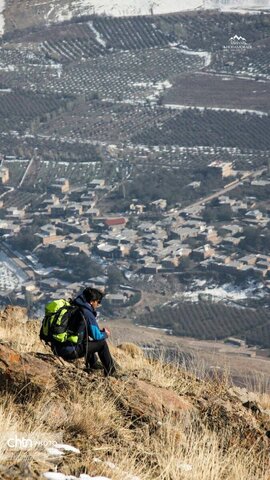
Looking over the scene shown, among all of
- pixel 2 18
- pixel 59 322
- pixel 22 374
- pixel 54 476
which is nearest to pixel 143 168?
pixel 2 18

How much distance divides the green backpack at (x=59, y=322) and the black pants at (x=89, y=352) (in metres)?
0.05

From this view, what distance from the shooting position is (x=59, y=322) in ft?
20.7

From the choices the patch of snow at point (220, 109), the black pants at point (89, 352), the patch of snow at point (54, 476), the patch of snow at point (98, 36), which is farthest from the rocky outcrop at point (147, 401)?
the patch of snow at point (98, 36)

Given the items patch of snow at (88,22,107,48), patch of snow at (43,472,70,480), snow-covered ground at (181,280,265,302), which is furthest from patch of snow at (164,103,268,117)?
patch of snow at (43,472,70,480)

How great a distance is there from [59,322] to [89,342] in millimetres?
231

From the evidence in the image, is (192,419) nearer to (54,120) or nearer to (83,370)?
(83,370)

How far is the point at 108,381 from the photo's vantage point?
6109 millimetres

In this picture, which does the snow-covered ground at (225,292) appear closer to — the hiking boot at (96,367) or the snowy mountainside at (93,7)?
the hiking boot at (96,367)

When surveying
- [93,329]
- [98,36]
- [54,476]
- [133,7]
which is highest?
[54,476]

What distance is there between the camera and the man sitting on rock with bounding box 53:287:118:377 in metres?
6.39

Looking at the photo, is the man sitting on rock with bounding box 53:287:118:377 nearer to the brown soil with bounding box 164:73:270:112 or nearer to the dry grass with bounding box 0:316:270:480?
the dry grass with bounding box 0:316:270:480

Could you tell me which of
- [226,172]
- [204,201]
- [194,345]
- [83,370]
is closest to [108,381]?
[83,370]

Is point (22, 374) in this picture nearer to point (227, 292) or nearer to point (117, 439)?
point (117, 439)

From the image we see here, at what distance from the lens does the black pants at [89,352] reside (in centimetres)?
638
